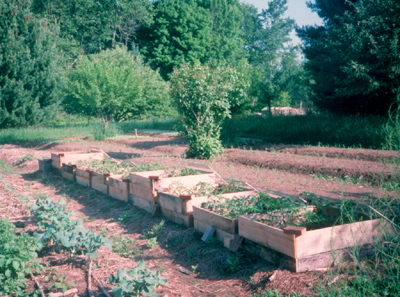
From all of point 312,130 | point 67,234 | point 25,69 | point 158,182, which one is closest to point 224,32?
point 25,69

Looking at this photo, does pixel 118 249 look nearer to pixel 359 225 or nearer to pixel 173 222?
pixel 173 222

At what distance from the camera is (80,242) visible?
4.03 metres

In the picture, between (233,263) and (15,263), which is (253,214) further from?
(15,263)

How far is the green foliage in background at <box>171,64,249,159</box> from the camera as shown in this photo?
1031 cm

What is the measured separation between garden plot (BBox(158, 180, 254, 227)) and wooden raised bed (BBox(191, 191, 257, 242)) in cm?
10

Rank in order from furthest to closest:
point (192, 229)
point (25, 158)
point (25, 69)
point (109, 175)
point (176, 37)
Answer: point (176, 37) → point (25, 69) → point (25, 158) → point (109, 175) → point (192, 229)

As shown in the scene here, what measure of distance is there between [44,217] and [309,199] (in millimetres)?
3534

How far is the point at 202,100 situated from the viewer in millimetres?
10344

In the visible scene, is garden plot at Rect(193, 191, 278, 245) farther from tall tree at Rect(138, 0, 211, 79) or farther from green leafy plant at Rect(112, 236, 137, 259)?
tall tree at Rect(138, 0, 211, 79)

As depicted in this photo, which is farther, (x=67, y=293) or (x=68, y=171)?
(x=68, y=171)

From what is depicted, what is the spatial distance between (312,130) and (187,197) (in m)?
10.2

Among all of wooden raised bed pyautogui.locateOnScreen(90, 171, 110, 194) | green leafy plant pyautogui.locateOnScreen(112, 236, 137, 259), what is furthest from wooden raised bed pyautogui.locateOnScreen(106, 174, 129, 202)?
green leafy plant pyautogui.locateOnScreen(112, 236, 137, 259)

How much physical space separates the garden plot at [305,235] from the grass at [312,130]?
752 centimetres

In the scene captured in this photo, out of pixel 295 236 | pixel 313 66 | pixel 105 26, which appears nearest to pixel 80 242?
pixel 295 236
